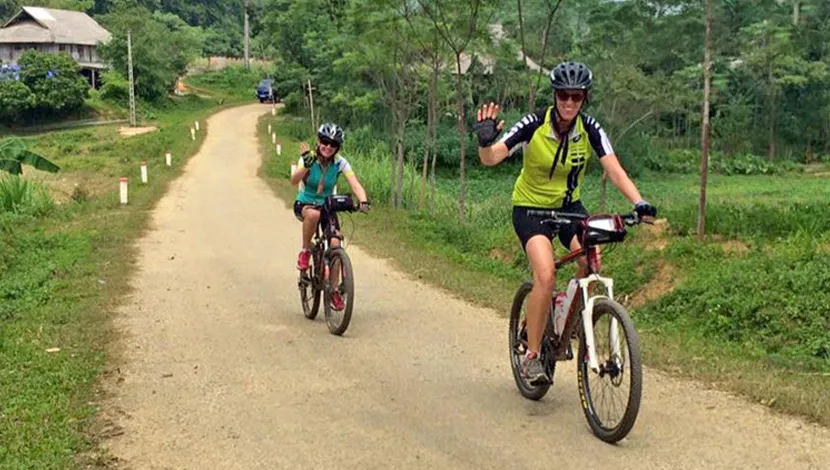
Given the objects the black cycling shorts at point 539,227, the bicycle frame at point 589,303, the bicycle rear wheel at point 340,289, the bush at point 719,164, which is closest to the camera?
the bicycle frame at point 589,303

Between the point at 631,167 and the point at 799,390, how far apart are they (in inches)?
1469

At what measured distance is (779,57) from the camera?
43.7m

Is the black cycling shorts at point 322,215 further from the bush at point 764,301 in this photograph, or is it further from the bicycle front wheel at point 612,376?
the bush at point 764,301

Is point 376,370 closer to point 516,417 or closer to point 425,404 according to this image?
point 425,404

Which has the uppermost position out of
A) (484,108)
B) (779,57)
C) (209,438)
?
(779,57)

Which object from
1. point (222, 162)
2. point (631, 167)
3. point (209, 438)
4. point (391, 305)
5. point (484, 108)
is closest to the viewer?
point (484, 108)

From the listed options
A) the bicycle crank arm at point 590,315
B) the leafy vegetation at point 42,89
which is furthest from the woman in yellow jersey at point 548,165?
the leafy vegetation at point 42,89

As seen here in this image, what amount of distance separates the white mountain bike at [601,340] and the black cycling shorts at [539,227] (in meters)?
0.05

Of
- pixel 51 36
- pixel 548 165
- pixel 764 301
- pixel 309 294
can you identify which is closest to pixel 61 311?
pixel 309 294

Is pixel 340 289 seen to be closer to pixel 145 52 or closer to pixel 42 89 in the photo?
pixel 42 89

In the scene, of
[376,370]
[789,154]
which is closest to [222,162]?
[376,370]

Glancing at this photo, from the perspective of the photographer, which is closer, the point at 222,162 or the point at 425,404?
the point at 425,404

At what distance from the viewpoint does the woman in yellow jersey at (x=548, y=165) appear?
500cm

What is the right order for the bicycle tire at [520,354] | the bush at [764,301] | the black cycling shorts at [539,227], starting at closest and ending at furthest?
the black cycling shorts at [539,227], the bicycle tire at [520,354], the bush at [764,301]
